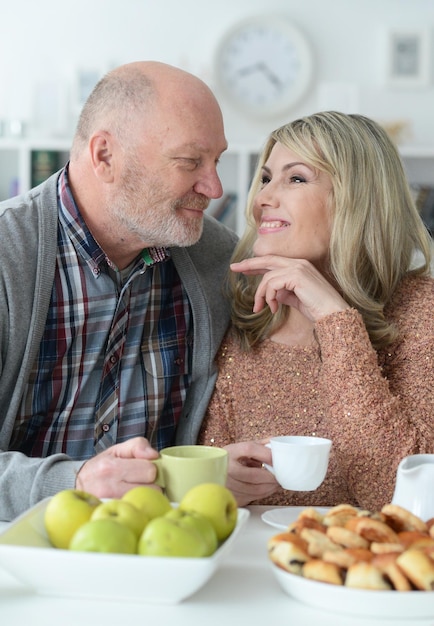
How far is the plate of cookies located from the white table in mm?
14

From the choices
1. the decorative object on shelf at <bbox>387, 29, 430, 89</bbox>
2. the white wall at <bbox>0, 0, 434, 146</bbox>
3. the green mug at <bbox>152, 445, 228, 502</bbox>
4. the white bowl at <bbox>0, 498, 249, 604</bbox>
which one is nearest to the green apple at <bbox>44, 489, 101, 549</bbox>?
the white bowl at <bbox>0, 498, 249, 604</bbox>

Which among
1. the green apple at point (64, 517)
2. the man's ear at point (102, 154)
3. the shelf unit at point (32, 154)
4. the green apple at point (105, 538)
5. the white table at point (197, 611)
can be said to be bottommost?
the white table at point (197, 611)

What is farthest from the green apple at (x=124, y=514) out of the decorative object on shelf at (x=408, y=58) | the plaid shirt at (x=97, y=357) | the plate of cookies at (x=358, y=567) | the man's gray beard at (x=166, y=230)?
the decorative object on shelf at (x=408, y=58)

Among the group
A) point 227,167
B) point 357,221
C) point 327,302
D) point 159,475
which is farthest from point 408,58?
point 159,475

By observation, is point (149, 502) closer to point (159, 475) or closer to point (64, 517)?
point (64, 517)

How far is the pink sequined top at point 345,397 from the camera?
5.59 feet

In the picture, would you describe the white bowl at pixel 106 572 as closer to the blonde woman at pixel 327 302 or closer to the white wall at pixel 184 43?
the blonde woman at pixel 327 302

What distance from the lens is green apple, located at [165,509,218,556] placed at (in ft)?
3.17

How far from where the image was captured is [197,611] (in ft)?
3.18

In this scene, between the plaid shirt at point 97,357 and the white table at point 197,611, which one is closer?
the white table at point 197,611

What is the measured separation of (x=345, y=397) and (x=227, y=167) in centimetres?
283

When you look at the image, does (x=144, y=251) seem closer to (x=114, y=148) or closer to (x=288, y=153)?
(x=114, y=148)

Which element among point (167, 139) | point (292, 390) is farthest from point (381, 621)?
point (167, 139)

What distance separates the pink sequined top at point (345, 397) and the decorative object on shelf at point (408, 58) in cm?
262
